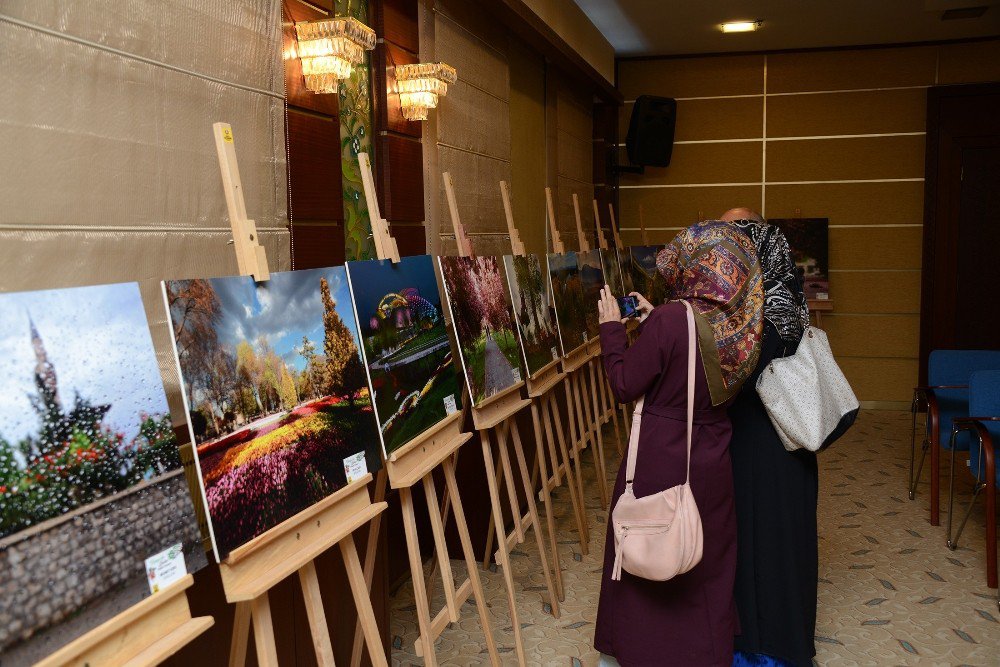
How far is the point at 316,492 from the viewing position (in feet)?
5.99

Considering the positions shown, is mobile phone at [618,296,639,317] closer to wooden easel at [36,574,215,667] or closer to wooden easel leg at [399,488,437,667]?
wooden easel leg at [399,488,437,667]

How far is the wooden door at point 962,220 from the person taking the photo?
25.0 feet

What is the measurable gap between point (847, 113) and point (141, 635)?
7.98 metres

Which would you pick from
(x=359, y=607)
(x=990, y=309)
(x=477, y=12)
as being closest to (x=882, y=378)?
(x=990, y=309)

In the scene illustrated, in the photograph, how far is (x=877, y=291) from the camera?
7.98m

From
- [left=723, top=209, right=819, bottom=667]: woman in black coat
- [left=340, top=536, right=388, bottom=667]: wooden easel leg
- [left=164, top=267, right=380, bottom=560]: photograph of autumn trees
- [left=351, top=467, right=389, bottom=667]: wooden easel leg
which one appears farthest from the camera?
[left=723, top=209, right=819, bottom=667]: woman in black coat

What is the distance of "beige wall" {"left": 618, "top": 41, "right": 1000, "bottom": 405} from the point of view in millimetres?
7824

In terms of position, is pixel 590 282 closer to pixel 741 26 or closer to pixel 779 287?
pixel 779 287

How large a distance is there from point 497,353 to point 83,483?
6.48ft

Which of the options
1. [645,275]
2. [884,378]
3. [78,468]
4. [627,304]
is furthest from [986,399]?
[884,378]

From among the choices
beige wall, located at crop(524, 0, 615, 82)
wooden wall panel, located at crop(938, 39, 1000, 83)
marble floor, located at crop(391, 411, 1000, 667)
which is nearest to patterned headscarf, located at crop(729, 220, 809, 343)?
marble floor, located at crop(391, 411, 1000, 667)

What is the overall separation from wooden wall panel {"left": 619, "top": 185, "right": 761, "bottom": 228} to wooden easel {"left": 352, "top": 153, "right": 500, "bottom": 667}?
608 cm

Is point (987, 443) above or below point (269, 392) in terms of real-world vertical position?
below

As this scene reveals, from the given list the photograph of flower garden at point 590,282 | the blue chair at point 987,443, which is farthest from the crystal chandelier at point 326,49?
the blue chair at point 987,443
